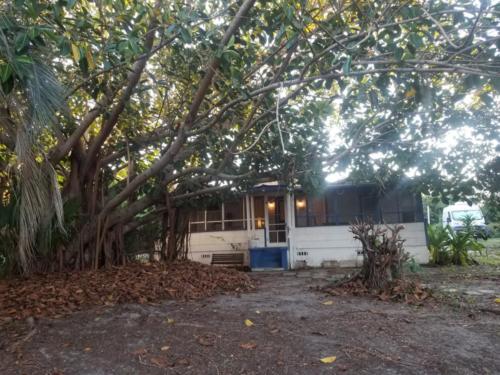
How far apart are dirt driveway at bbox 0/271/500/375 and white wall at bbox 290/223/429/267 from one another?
6233 millimetres

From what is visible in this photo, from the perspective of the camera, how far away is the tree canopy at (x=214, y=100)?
4488 millimetres

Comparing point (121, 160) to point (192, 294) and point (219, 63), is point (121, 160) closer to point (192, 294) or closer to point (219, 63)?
point (192, 294)

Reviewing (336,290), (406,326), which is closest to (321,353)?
(406,326)

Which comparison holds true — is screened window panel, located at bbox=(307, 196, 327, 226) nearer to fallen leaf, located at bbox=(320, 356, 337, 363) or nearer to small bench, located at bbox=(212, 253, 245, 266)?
small bench, located at bbox=(212, 253, 245, 266)

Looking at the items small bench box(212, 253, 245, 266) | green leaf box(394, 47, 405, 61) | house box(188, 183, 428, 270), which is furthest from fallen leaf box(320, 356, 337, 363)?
small bench box(212, 253, 245, 266)

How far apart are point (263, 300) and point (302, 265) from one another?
5830 mm

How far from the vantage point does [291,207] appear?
12.5 m

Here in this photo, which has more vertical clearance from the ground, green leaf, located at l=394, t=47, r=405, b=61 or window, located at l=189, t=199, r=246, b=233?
green leaf, located at l=394, t=47, r=405, b=61

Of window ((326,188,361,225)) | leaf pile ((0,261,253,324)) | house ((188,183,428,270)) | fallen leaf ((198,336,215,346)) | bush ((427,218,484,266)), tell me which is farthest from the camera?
window ((326,188,361,225))

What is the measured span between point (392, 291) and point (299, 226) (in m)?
6.09

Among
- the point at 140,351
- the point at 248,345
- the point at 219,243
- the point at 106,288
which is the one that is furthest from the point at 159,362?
the point at 219,243

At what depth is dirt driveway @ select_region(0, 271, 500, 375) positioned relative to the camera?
Answer: 355 centimetres

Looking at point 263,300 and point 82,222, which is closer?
point 263,300

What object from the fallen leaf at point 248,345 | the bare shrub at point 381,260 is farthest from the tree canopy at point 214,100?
the fallen leaf at point 248,345
